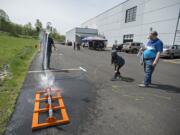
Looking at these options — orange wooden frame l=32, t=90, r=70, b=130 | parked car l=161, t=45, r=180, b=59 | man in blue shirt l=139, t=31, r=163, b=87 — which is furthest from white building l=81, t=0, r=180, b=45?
orange wooden frame l=32, t=90, r=70, b=130

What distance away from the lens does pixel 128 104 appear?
3.58 meters

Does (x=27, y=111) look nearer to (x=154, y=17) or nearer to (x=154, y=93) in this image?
(x=154, y=93)

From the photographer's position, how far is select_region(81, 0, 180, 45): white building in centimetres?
1943

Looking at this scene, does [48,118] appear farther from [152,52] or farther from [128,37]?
[128,37]

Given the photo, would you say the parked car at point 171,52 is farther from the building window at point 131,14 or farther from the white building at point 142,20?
the building window at point 131,14

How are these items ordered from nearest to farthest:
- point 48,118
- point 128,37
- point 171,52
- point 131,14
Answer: point 48,118, point 171,52, point 131,14, point 128,37

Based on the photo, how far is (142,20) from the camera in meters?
25.7

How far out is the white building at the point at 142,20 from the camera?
19.4 meters

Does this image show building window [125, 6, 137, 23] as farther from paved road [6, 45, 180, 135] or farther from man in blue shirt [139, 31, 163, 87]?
paved road [6, 45, 180, 135]

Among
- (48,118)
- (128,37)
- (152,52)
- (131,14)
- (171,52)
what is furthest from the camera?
(128,37)

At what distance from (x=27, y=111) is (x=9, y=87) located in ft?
5.55

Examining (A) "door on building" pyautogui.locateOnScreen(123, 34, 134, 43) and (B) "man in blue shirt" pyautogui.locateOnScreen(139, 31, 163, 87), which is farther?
(A) "door on building" pyautogui.locateOnScreen(123, 34, 134, 43)

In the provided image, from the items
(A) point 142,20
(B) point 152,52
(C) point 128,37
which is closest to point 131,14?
(A) point 142,20

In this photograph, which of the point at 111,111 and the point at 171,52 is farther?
the point at 171,52
